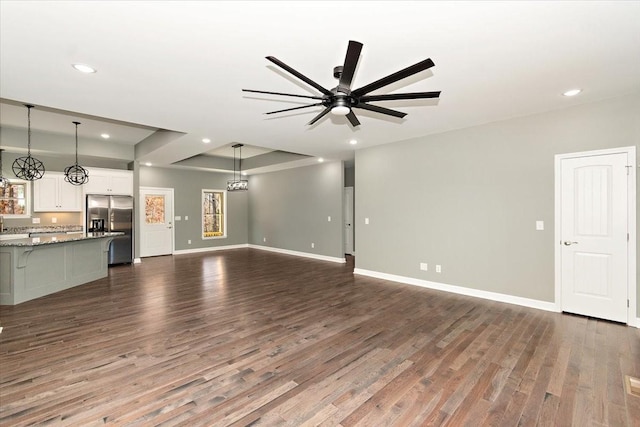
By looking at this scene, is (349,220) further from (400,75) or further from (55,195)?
(55,195)

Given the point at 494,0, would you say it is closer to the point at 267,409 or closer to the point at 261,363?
the point at 267,409

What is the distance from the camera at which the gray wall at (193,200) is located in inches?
349

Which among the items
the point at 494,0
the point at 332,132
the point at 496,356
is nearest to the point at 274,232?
the point at 332,132

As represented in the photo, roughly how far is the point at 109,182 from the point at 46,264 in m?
3.08

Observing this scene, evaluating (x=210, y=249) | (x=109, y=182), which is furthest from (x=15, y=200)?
(x=210, y=249)

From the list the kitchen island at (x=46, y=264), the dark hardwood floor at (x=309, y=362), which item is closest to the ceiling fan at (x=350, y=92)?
A: the dark hardwood floor at (x=309, y=362)

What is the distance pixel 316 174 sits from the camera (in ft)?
27.5

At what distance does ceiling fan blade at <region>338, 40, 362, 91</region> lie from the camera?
1815 millimetres

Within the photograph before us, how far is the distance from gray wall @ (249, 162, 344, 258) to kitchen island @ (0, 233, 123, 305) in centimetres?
464

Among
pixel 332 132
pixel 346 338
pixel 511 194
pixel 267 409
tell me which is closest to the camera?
pixel 267 409

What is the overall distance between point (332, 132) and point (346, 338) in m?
3.26

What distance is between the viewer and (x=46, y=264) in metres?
4.78

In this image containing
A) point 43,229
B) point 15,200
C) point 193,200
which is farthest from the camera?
point 193,200

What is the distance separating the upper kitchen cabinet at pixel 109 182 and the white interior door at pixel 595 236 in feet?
29.5
